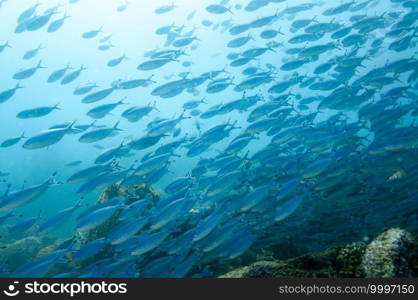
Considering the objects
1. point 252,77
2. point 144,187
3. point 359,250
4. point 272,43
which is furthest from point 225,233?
point 272,43

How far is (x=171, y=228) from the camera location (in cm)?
575

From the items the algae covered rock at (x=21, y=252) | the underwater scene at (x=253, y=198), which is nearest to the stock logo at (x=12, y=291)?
the underwater scene at (x=253, y=198)

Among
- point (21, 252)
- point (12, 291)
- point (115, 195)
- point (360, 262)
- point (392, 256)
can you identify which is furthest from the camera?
point (21, 252)

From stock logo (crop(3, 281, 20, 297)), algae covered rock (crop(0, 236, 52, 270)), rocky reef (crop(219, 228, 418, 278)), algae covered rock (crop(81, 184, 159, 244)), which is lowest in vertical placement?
algae covered rock (crop(0, 236, 52, 270))

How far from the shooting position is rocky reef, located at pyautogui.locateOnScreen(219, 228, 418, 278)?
2.41 metres

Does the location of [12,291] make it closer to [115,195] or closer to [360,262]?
[360,262]

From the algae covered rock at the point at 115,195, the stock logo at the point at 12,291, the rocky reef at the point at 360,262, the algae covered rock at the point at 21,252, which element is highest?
the stock logo at the point at 12,291

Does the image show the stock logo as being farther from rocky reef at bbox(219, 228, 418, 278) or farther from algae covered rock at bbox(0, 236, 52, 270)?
algae covered rock at bbox(0, 236, 52, 270)

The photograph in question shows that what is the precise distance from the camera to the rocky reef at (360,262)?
241cm

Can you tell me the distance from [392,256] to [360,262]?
0.26 meters

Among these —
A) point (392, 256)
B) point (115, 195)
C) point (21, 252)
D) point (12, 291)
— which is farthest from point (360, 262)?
point (21, 252)

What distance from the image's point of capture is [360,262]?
262 cm

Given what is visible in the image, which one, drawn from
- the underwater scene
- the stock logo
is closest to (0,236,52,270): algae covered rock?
the underwater scene

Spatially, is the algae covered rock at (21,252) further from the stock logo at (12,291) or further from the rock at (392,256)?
the rock at (392,256)
